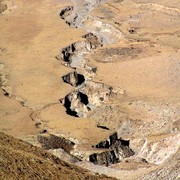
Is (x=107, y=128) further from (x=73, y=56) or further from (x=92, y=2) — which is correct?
(x=92, y=2)

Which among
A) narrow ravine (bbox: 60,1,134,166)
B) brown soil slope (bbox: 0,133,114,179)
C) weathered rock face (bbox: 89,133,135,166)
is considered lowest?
narrow ravine (bbox: 60,1,134,166)

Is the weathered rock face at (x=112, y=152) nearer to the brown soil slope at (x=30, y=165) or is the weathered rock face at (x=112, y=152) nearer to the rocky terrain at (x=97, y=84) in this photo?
the rocky terrain at (x=97, y=84)

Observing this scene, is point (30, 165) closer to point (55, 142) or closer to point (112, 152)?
point (55, 142)

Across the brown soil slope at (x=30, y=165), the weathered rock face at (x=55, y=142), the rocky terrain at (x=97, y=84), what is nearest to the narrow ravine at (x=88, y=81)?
the rocky terrain at (x=97, y=84)

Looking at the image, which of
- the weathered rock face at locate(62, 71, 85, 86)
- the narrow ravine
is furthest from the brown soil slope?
the weathered rock face at locate(62, 71, 85, 86)

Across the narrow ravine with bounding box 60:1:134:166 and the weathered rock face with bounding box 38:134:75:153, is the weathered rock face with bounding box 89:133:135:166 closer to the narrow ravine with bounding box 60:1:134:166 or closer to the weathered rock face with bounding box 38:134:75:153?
the narrow ravine with bounding box 60:1:134:166
